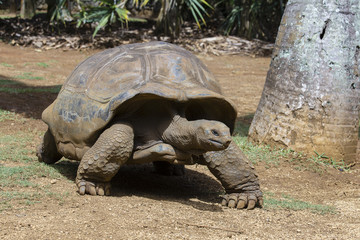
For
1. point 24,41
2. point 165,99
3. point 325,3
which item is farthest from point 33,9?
point 165,99

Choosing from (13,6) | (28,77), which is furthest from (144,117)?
(13,6)

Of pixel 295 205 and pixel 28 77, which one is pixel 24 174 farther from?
pixel 28 77

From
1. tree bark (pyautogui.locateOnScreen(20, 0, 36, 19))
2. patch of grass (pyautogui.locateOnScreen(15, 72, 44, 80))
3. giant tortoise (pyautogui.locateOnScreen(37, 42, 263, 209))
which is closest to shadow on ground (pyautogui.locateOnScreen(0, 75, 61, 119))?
patch of grass (pyautogui.locateOnScreen(15, 72, 44, 80))

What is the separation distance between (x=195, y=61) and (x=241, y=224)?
1.33 m

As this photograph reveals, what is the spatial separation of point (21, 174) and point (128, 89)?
115cm

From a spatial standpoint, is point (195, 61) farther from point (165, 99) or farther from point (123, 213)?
point (123, 213)

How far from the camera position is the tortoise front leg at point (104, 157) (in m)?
3.38

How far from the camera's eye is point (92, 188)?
11.5 ft

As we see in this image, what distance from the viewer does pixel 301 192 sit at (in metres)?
4.43

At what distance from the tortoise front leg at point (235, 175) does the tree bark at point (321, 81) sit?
1708 millimetres

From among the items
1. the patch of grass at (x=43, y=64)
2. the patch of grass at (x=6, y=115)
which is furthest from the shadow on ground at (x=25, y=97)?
the patch of grass at (x=43, y=64)

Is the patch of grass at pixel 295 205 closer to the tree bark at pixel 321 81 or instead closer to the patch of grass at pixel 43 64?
the tree bark at pixel 321 81

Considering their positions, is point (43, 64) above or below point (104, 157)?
below

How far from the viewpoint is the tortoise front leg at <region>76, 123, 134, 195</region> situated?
338cm
